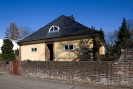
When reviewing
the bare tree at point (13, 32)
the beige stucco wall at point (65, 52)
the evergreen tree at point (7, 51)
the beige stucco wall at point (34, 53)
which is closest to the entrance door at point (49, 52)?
the beige stucco wall at point (34, 53)

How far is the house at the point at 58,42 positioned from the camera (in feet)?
85.6

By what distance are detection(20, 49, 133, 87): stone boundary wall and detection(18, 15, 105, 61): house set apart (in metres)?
8.34

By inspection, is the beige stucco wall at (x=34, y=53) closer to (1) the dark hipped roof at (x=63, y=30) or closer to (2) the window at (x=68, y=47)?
(1) the dark hipped roof at (x=63, y=30)

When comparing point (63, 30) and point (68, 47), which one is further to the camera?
point (63, 30)

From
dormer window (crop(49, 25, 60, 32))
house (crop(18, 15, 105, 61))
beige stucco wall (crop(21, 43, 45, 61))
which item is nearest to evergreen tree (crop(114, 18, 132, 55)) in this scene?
house (crop(18, 15, 105, 61))

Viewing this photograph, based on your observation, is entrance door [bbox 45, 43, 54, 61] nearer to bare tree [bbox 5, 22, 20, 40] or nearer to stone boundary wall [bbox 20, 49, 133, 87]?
stone boundary wall [bbox 20, 49, 133, 87]

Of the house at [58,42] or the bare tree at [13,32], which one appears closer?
the house at [58,42]

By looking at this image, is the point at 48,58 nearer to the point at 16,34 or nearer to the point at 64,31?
the point at 64,31

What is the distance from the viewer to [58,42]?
92.8 feet

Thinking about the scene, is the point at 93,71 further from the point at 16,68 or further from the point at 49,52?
the point at 49,52

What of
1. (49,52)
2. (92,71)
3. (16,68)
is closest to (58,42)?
(49,52)

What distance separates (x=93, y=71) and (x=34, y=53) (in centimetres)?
1861

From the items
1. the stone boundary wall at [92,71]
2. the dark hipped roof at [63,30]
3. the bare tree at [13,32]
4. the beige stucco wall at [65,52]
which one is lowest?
the stone boundary wall at [92,71]

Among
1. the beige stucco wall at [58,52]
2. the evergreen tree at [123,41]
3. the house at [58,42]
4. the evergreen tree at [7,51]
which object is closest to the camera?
the evergreen tree at [123,41]
